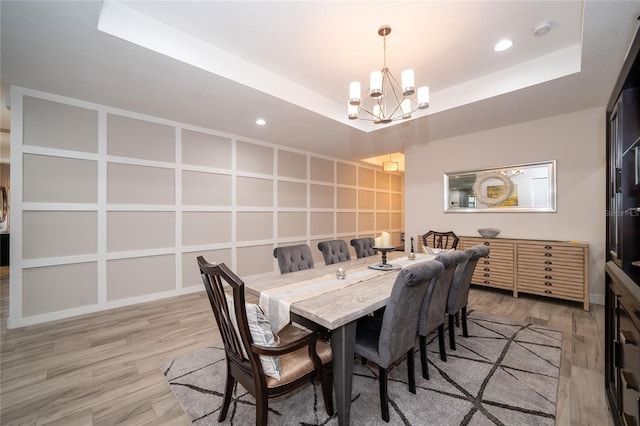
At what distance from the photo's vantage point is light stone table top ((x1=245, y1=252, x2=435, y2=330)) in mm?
1374

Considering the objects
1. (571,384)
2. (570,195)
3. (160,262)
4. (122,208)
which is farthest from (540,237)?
(122,208)

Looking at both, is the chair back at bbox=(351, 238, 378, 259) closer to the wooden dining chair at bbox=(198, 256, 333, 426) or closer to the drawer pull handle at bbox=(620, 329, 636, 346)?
the wooden dining chair at bbox=(198, 256, 333, 426)

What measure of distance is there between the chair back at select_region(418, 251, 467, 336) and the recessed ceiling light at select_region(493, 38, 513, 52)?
2.14m

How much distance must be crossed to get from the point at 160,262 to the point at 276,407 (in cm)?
292

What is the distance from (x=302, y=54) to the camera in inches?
106

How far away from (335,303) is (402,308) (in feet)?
1.28

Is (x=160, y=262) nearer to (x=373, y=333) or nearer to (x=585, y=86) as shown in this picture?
(x=373, y=333)

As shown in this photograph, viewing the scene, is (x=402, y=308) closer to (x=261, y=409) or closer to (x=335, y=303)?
(x=335, y=303)

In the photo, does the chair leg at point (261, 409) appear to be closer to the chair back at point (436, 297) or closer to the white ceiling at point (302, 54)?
the chair back at point (436, 297)

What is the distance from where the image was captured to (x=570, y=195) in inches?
146

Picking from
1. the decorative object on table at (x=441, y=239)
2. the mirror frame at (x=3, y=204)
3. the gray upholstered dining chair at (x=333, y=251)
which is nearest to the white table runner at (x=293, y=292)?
the gray upholstered dining chair at (x=333, y=251)

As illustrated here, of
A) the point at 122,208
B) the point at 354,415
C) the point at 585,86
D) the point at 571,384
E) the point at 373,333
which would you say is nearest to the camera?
the point at 354,415

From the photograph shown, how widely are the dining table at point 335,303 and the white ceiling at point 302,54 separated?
218 centimetres

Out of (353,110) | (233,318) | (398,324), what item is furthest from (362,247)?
(233,318)
